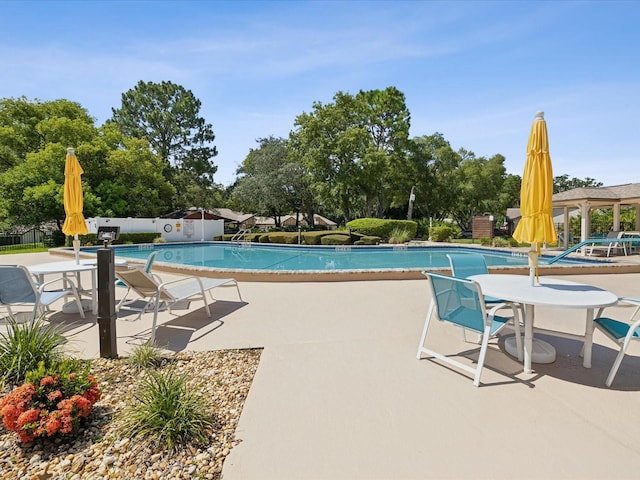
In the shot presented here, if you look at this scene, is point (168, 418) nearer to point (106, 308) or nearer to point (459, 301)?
point (106, 308)

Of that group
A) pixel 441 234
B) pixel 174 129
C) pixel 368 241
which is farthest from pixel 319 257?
pixel 174 129

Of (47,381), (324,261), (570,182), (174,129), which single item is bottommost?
(324,261)

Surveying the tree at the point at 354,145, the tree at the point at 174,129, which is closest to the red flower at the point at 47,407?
the tree at the point at 354,145

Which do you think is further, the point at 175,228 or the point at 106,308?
the point at 175,228

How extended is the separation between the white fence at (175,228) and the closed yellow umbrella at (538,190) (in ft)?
78.0

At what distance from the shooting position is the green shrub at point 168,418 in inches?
77.4

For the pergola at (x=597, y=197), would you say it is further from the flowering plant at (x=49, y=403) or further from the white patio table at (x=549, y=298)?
the flowering plant at (x=49, y=403)

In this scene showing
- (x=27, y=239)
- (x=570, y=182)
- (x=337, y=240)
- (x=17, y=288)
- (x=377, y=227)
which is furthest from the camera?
(x=570, y=182)

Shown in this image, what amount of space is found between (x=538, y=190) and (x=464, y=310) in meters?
1.44

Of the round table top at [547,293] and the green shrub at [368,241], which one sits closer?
the round table top at [547,293]

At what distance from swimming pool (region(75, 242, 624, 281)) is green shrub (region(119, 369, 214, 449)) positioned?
522cm

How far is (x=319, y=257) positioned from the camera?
15.5 meters

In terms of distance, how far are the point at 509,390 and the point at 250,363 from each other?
2.13m

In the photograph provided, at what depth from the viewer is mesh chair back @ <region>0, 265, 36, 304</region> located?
3785 millimetres
